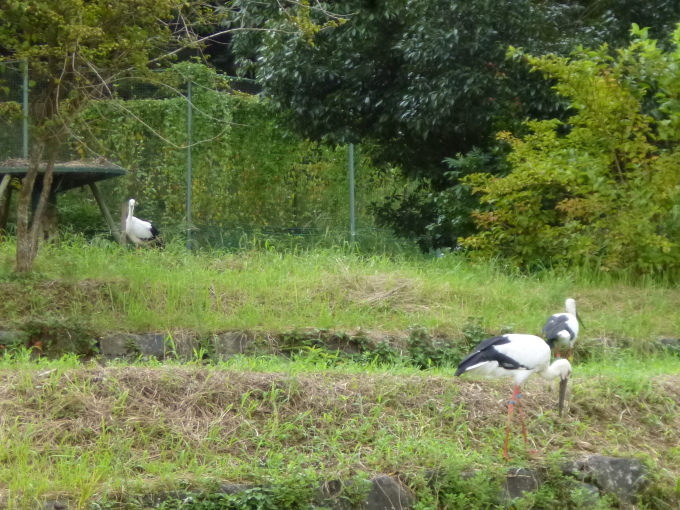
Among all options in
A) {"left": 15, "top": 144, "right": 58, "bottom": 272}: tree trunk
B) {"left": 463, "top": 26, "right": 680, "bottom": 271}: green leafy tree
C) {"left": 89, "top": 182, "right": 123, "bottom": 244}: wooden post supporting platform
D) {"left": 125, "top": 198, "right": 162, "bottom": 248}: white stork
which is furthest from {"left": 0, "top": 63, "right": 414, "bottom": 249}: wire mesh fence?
{"left": 15, "top": 144, "right": 58, "bottom": 272}: tree trunk

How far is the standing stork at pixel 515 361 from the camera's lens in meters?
6.18

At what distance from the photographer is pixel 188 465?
567 centimetres

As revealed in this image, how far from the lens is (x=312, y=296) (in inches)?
374

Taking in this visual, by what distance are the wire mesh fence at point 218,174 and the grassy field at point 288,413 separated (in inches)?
179

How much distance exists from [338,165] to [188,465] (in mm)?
10810

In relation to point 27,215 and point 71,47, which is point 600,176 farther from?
point 27,215

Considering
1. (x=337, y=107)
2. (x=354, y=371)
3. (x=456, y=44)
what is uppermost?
(x=456, y=44)

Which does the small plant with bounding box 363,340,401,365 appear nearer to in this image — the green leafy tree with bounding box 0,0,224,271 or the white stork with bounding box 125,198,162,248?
the green leafy tree with bounding box 0,0,224,271

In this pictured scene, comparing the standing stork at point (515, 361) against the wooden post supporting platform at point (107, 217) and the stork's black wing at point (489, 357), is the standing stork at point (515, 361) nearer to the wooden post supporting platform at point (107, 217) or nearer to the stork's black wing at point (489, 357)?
the stork's black wing at point (489, 357)

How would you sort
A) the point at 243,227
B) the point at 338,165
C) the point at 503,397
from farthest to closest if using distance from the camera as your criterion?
the point at 338,165 → the point at 243,227 → the point at 503,397

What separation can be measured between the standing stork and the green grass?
100.0 inches

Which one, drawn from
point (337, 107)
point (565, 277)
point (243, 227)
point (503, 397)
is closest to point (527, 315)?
point (565, 277)

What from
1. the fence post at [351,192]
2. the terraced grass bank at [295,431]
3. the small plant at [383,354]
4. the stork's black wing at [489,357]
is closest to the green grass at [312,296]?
the small plant at [383,354]

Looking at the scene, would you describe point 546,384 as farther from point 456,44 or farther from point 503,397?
point 456,44
